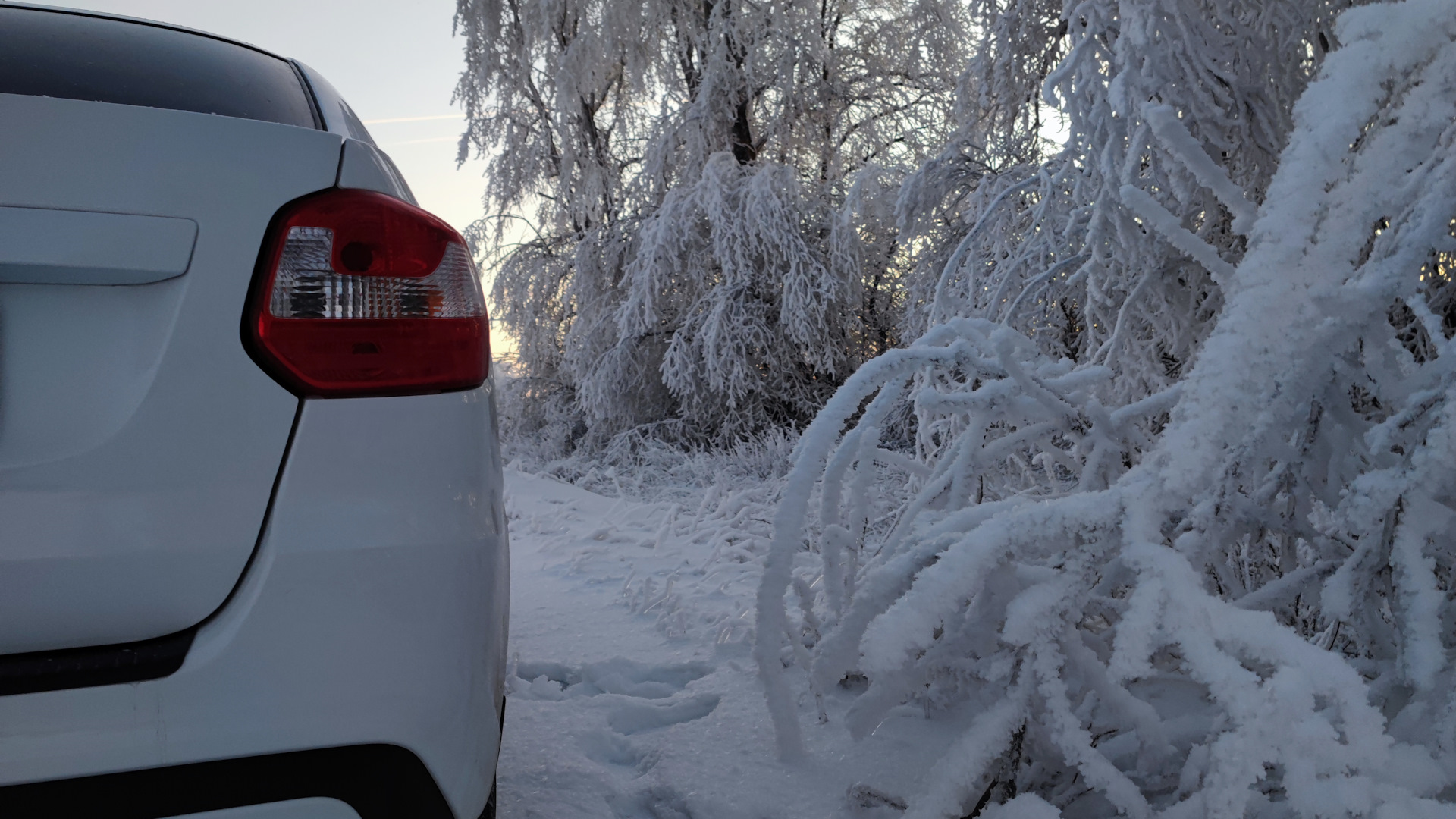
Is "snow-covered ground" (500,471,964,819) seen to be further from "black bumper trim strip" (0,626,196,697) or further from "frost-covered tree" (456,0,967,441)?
"frost-covered tree" (456,0,967,441)

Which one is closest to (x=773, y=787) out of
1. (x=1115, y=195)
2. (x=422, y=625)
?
(x=422, y=625)

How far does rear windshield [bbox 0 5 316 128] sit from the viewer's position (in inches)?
39.8

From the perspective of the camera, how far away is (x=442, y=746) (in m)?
0.91

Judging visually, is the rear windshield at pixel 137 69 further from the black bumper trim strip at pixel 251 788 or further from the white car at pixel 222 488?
the black bumper trim strip at pixel 251 788

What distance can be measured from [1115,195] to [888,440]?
4135 mm

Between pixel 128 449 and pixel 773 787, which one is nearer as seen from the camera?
pixel 128 449

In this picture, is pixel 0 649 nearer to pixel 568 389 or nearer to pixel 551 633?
pixel 551 633

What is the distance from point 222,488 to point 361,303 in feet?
0.84

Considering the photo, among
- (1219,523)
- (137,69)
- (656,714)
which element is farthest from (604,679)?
(137,69)

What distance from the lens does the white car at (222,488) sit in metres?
0.79

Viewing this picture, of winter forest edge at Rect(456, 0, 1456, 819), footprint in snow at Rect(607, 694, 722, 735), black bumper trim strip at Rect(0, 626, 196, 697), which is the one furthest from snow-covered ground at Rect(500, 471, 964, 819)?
black bumper trim strip at Rect(0, 626, 196, 697)

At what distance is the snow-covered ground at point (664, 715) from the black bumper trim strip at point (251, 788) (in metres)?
0.61

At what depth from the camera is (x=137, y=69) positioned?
1102 mm

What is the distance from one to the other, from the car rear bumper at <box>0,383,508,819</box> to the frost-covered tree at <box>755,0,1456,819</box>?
484 mm
